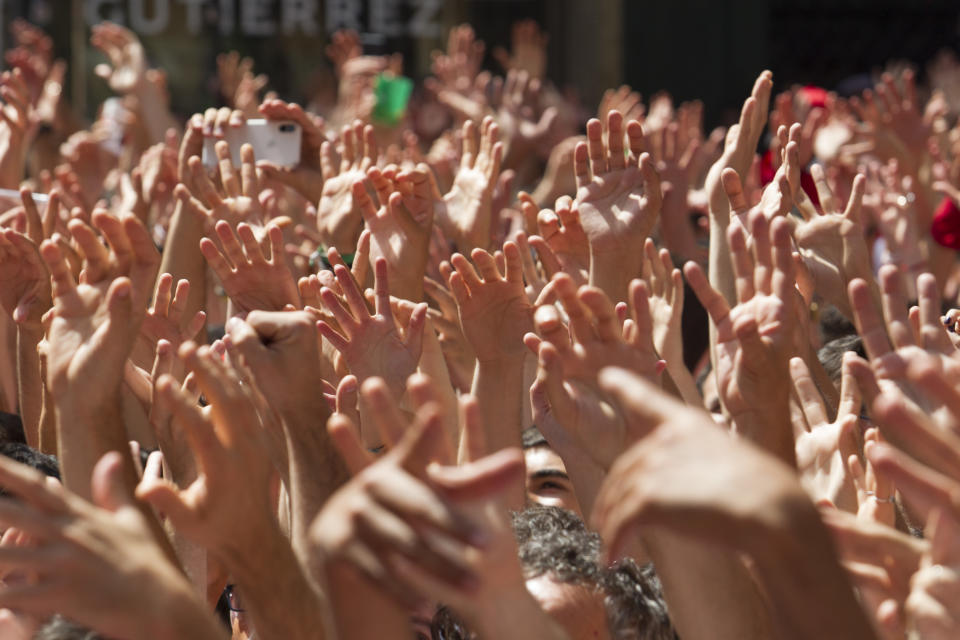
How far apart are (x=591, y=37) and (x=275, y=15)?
2.51 metres

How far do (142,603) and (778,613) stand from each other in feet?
1.74

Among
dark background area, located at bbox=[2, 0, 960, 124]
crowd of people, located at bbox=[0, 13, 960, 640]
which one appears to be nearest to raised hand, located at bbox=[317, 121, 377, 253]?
crowd of people, located at bbox=[0, 13, 960, 640]

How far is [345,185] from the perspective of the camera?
2.67 metres

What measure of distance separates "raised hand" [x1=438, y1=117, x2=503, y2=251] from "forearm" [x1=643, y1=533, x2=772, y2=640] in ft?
4.72

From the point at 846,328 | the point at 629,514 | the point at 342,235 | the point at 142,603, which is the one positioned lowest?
the point at 846,328

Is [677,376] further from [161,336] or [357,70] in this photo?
[357,70]

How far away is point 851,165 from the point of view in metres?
4.27

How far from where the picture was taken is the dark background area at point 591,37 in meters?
8.76

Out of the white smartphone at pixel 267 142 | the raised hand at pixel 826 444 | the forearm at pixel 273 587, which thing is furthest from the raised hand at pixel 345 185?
the forearm at pixel 273 587

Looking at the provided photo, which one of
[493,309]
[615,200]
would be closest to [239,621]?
[493,309]

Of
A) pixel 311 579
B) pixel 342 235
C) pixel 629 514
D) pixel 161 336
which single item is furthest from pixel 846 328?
pixel 629 514

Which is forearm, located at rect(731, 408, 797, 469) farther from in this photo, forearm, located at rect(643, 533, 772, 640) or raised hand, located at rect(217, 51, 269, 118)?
raised hand, located at rect(217, 51, 269, 118)

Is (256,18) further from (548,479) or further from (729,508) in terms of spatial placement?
(729,508)

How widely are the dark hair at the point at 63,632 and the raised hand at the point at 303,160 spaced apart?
162 centimetres
